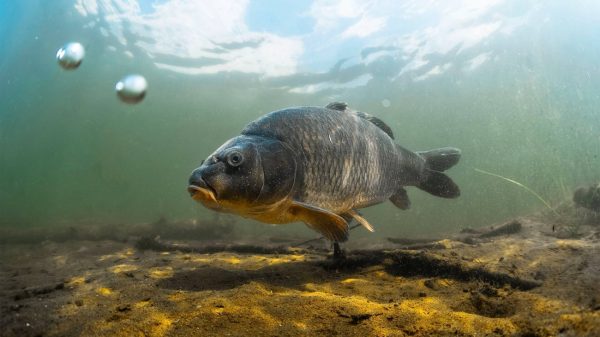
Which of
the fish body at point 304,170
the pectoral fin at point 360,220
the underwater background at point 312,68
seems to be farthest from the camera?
the underwater background at point 312,68

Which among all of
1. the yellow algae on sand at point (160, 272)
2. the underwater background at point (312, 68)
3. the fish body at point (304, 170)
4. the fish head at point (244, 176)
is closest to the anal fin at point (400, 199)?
the fish body at point (304, 170)

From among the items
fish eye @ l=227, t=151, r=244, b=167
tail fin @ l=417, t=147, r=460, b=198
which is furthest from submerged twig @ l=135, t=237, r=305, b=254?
fish eye @ l=227, t=151, r=244, b=167

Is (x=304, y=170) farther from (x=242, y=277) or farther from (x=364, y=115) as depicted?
(x=364, y=115)

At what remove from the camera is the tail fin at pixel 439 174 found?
5.36 meters

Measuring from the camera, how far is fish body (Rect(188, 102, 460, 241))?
2.89 meters

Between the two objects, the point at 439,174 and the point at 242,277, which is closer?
the point at 242,277

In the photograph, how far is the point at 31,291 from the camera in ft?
10.6

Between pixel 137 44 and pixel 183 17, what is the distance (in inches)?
244

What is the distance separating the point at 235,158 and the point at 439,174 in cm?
376

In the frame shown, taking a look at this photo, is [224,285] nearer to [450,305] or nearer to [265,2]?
[450,305]

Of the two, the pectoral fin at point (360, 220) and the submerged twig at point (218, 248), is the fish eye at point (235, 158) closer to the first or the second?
the pectoral fin at point (360, 220)

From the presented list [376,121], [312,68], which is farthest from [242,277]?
[312,68]

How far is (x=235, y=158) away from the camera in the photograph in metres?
2.93

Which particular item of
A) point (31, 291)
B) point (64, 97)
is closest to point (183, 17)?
point (31, 291)
